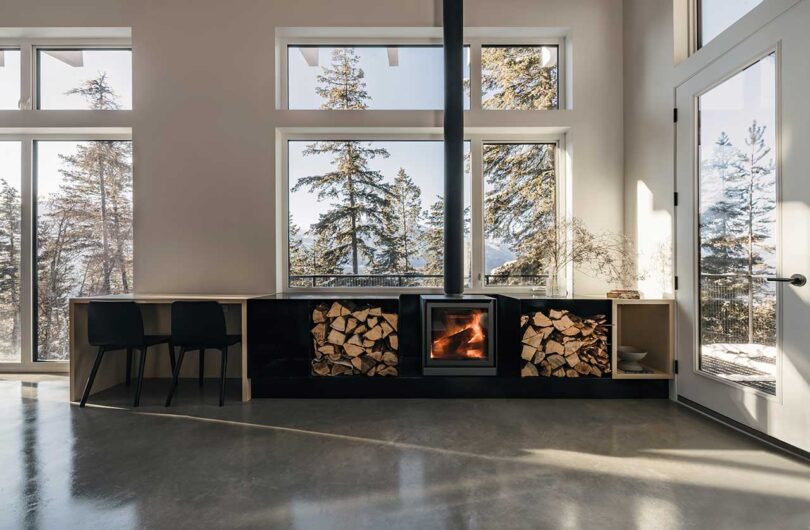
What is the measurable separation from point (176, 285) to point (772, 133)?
15.2 ft

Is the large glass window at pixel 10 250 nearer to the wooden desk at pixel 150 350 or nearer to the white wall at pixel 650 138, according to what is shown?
the wooden desk at pixel 150 350

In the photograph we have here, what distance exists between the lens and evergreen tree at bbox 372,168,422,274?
159 inches

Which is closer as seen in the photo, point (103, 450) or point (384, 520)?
point (384, 520)

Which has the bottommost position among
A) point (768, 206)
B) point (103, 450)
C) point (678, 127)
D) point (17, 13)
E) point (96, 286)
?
point (103, 450)

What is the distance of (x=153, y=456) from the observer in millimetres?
2301

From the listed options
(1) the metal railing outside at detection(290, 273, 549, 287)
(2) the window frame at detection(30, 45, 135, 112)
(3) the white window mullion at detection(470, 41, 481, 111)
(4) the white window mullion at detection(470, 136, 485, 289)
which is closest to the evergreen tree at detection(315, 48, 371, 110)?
(3) the white window mullion at detection(470, 41, 481, 111)

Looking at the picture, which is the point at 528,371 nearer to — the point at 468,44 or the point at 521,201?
the point at 521,201

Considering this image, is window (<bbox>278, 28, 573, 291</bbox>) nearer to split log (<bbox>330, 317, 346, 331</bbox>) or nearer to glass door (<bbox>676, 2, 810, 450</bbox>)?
split log (<bbox>330, 317, 346, 331</bbox>)

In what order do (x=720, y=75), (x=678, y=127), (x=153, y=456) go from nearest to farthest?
1. (x=153, y=456)
2. (x=720, y=75)
3. (x=678, y=127)

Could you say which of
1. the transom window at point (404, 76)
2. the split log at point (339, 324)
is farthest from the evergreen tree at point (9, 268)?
the split log at point (339, 324)

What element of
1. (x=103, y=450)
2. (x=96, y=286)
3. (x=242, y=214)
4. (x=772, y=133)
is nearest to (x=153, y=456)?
(x=103, y=450)

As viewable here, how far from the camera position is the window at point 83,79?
4070 millimetres

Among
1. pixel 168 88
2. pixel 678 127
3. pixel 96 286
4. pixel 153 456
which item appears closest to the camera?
pixel 153 456

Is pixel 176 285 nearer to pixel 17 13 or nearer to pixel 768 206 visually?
pixel 17 13
